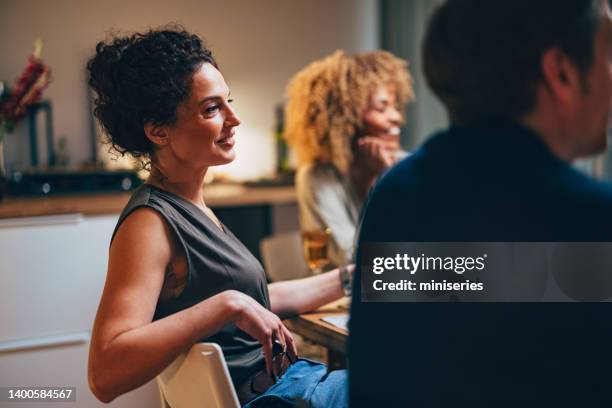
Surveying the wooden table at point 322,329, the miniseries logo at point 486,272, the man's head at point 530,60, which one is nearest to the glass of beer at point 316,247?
the wooden table at point 322,329

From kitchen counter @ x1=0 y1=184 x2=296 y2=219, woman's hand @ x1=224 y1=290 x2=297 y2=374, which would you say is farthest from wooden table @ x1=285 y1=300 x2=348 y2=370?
kitchen counter @ x1=0 y1=184 x2=296 y2=219

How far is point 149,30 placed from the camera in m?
1.01

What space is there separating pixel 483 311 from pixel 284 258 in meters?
1.33

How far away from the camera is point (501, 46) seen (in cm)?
62

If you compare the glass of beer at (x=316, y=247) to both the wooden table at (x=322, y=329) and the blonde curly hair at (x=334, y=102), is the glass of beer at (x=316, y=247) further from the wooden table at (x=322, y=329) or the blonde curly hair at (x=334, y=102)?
the blonde curly hair at (x=334, y=102)

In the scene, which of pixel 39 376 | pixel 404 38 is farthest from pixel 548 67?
pixel 404 38

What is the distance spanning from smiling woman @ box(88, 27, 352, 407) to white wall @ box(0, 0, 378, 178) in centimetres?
209

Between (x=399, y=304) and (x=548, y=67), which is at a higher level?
(x=548, y=67)

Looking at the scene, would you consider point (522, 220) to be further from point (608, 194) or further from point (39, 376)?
point (39, 376)

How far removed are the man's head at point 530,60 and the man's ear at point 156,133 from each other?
466 millimetres

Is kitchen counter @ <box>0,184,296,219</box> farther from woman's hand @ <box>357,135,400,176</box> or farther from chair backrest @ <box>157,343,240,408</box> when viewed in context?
chair backrest @ <box>157,343,240,408</box>

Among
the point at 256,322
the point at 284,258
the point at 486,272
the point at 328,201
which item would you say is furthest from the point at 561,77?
the point at 328,201

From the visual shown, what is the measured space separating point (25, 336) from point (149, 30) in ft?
3.85

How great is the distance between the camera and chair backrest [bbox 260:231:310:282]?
6.31 ft
